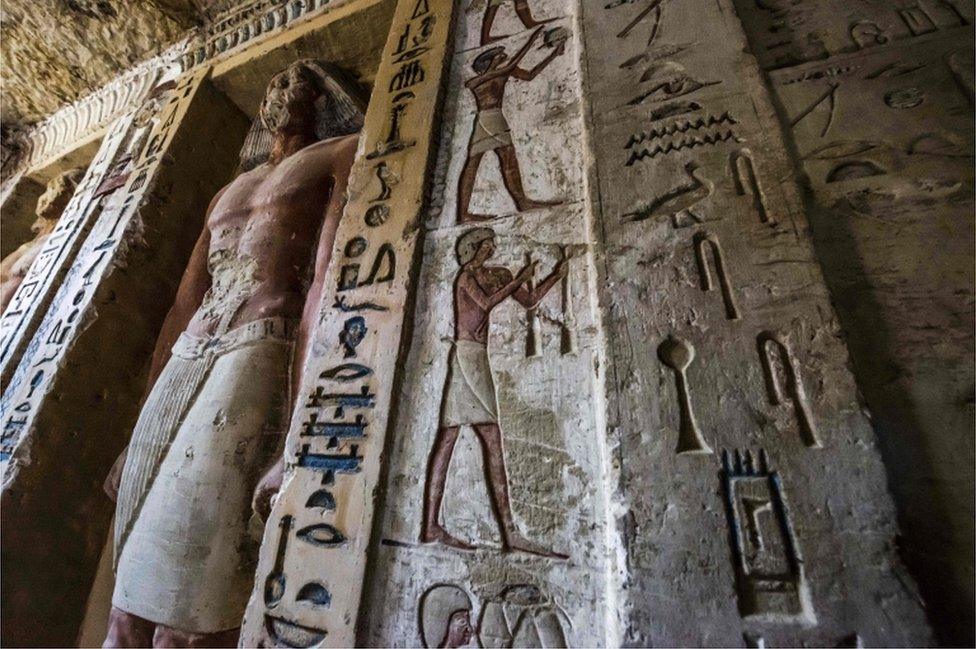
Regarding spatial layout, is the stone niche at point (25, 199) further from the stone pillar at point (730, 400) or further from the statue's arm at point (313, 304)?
the stone pillar at point (730, 400)

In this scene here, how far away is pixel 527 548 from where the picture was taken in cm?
99

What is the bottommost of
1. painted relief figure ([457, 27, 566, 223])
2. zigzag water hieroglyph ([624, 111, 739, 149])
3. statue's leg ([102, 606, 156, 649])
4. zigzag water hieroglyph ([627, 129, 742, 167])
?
statue's leg ([102, 606, 156, 649])

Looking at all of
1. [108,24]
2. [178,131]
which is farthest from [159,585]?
[108,24]

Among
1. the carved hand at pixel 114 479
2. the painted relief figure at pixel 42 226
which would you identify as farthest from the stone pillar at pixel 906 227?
→ the painted relief figure at pixel 42 226

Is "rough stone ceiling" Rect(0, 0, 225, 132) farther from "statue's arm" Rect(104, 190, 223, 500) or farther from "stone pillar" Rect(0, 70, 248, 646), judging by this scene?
"statue's arm" Rect(104, 190, 223, 500)

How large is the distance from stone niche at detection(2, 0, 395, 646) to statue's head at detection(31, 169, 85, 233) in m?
0.91

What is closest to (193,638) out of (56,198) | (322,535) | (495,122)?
(322,535)

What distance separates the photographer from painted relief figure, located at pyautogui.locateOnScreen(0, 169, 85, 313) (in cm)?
276

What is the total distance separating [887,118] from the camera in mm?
1218

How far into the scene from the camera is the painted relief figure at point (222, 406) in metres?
1.31

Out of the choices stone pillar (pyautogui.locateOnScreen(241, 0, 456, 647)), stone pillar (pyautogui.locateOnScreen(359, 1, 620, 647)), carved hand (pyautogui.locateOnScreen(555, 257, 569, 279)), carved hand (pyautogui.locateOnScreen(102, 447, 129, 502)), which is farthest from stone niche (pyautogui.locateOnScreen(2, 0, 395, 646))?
carved hand (pyautogui.locateOnScreen(555, 257, 569, 279))

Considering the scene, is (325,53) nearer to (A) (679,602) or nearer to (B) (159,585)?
(B) (159,585)

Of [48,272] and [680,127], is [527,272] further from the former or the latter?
[48,272]

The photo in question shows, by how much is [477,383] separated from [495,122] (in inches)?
36.9
